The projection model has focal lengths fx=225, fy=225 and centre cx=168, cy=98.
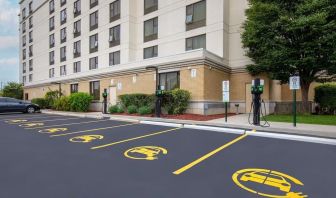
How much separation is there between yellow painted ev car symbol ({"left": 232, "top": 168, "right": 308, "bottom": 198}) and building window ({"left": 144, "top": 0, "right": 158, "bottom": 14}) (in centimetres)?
2140

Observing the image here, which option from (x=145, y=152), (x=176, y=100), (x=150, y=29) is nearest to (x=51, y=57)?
(x=150, y=29)

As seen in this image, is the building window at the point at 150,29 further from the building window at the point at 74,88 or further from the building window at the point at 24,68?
the building window at the point at 24,68

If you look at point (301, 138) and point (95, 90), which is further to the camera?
point (95, 90)

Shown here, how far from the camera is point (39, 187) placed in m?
3.58

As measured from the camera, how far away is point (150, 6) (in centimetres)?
2339

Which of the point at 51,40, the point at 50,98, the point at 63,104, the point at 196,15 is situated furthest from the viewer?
the point at 51,40

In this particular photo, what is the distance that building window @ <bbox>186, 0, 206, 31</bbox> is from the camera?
762 inches

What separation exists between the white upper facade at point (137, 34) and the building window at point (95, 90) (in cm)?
120

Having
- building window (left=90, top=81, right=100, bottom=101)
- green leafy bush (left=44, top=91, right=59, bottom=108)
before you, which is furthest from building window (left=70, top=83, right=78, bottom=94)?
building window (left=90, top=81, right=100, bottom=101)

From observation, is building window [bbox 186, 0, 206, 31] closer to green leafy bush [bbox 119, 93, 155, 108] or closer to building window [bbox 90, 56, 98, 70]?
green leafy bush [bbox 119, 93, 155, 108]

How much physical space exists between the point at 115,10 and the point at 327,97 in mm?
22228

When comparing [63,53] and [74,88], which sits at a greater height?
[63,53]

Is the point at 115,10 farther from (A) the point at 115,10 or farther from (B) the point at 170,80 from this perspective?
(B) the point at 170,80

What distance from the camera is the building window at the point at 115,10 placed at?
25.3m
